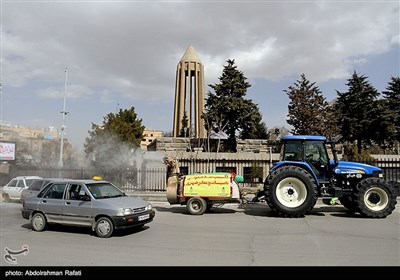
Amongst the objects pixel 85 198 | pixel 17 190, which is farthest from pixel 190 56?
pixel 85 198

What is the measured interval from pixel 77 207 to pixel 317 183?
802 centimetres

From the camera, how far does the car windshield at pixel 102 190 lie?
8.80 metres

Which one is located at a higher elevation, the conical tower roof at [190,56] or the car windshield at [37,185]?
the conical tower roof at [190,56]

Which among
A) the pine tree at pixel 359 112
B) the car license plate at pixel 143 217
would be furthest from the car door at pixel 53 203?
the pine tree at pixel 359 112

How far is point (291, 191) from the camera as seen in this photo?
11.3 metres

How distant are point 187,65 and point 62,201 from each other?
3688 centimetres

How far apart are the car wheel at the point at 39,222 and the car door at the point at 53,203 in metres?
0.15

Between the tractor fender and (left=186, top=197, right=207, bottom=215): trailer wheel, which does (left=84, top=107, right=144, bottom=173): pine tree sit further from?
the tractor fender

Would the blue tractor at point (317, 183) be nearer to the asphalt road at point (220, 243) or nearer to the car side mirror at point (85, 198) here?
the asphalt road at point (220, 243)

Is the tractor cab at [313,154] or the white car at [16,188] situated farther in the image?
the white car at [16,188]

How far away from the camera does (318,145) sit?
11703 mm

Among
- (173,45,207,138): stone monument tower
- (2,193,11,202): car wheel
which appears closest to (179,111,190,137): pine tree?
(173,45,207,138): stone monument tower

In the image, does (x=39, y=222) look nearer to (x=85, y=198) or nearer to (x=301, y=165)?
(x=85, y=198)

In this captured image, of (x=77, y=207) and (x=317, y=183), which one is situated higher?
(x=317, y=183)
